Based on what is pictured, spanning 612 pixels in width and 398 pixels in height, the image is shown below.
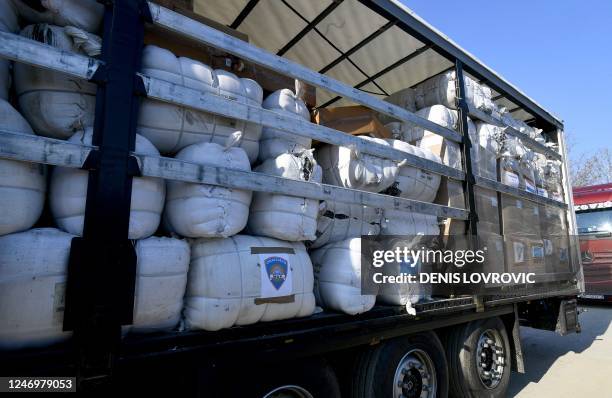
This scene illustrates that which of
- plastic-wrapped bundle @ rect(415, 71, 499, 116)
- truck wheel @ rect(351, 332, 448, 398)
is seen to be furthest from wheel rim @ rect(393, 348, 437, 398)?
plastic-wrapped bundle @ rect(415, 71, 499, 116)

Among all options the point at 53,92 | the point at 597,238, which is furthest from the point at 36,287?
the point at 597,238

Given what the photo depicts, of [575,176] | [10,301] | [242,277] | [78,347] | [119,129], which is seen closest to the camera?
[10,301]

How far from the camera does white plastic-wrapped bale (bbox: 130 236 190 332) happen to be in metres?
1.60

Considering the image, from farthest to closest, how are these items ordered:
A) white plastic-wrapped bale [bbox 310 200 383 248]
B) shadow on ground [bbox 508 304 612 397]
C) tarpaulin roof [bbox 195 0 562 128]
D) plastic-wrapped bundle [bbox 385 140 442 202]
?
shadow on ground [bbox 508 304 612 397] < tarpaulin roof [bbox 195 0 562 128] < plastic-wrapped bundle [bbox 385 140 442 202] < white plastic-wrapped bale [bbox 310 200 383 248]

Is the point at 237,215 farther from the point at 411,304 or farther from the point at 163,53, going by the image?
the point at 411,304

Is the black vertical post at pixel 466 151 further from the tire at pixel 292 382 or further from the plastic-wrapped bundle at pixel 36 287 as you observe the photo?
the plastic-wrapped bundle at pixel 36 287

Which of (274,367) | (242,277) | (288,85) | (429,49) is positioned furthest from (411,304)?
(429,49)

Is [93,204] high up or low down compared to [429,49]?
down

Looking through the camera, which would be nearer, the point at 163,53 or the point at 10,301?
the point at 10,301

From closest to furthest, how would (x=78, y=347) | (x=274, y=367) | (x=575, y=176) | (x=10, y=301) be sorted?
1. (x=10, y=301)
2. (x=78, y=347)
3. (x=274, y=367)
4. (x=575, y=176)

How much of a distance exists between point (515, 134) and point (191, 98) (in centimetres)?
401

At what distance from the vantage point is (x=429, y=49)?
12.6ft

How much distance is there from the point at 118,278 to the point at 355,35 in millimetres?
3355

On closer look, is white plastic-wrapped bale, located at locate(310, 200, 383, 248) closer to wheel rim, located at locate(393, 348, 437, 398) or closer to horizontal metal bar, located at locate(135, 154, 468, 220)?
horizontal metal bar, located at locate(135, 154, 468, 220)
